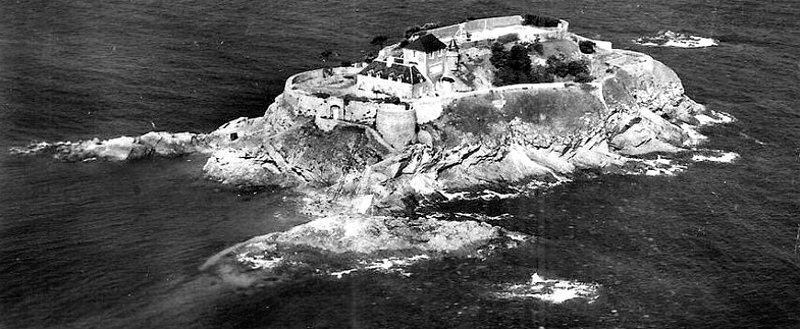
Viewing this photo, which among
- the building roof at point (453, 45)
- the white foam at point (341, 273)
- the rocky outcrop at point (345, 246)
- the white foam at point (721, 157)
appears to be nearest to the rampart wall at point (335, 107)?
the building roof at point (453, 45)

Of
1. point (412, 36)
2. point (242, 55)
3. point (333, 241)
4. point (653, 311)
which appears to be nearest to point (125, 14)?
point (242, 55)

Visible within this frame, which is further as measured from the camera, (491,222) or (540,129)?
(540,129)

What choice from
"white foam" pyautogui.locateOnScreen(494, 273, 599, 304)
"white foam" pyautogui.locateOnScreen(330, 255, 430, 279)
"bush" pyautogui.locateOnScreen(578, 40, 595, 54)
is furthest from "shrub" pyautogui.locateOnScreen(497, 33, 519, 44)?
"white foam" pyautogui.locateOnScreen(494, 273, 599, 304)

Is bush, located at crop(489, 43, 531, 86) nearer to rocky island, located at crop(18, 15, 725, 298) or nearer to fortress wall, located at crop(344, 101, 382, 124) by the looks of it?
rocky island, located at crop(18, 15, 725, 298)

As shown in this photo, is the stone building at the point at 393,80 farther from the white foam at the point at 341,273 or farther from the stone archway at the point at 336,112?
the white foam at the point at 341,273

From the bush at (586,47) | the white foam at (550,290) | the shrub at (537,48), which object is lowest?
the white foam at (550,290)

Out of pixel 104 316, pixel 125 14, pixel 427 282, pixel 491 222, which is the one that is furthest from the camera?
pixel 125 14

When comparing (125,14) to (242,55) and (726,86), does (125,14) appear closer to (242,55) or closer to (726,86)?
(242,55)
